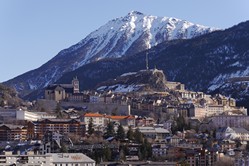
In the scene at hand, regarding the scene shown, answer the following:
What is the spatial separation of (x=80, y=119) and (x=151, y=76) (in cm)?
5944

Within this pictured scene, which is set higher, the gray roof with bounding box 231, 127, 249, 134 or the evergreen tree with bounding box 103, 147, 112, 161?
the gray roof with bounding box 231, 127, 249, 134

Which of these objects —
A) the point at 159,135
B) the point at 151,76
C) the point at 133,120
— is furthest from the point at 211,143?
the point at 151,76

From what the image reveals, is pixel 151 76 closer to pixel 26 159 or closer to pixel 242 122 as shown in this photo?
pixel 242 122

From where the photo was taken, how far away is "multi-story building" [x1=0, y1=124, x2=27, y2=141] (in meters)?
114

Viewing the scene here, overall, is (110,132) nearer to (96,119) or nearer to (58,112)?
(96,119)

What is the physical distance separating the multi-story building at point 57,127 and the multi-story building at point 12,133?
4.24 ft

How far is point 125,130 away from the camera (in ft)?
392

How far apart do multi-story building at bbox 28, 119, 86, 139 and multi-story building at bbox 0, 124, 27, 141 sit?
1.29 metres

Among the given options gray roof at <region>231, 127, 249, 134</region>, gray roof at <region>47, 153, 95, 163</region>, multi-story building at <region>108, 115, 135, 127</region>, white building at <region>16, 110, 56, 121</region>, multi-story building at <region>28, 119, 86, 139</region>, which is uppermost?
white building at <region>16, 110, 56, 121</region>

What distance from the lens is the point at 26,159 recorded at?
77875 mm

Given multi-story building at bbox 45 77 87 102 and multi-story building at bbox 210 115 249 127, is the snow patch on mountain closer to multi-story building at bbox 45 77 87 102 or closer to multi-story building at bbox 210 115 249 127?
multi-story building at bbox 45 77 87 102

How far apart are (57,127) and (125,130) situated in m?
9.77

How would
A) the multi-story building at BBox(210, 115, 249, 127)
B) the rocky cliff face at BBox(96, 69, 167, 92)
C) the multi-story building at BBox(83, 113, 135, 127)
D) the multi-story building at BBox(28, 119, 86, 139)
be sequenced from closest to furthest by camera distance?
the multi-story building at BBox(28, 119, 86, 139) → the multi-story building at BBox(83, 113, 135, 127) → the multi-story building at BBox(210, 115, 249, 127) → the rocky cliff face at BBox(96, 69, 167, 92)

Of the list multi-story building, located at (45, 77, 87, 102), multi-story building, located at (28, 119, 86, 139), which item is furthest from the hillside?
multi-story building, located at (28, 119, 86, 139)
